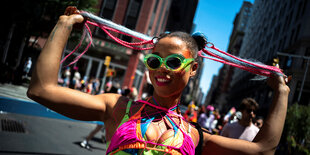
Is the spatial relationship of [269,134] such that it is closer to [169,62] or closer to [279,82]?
[279,82]

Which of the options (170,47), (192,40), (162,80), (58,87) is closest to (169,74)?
(162,80)

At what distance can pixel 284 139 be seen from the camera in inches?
447

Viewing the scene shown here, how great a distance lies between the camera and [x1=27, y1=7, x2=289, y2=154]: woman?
1.28 metres

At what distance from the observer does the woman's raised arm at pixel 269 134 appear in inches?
57.7

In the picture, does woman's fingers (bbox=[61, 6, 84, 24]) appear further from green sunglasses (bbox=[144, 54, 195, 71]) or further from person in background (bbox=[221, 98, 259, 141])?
person in background (bbox=[221, 98, 259, 141])

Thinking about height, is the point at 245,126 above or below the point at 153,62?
below

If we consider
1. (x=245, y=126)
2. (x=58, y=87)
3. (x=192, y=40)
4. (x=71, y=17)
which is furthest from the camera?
(x=245, y=126)

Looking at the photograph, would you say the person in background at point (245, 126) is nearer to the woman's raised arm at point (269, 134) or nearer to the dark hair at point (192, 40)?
the woman's raised arm at point (269, 134)

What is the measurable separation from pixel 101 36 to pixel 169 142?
72.4ft

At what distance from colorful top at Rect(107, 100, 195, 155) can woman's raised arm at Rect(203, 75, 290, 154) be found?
0.80ft

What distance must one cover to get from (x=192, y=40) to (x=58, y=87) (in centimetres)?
91

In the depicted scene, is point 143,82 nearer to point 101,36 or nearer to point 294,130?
point 101,36

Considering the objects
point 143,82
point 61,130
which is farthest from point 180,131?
point 143,82

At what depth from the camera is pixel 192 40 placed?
1.68 metres
